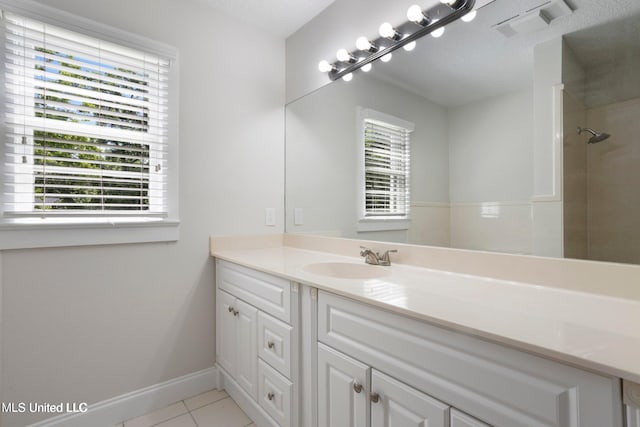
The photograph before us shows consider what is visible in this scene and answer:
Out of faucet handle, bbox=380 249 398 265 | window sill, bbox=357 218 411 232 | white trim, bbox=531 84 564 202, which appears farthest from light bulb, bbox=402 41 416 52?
faucet handle, bbox=380 249 398 265

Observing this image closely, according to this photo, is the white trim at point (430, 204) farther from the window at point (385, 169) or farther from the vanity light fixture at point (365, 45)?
the vanity light fixture at point (365, 45)

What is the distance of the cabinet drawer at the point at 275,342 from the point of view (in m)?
1.32

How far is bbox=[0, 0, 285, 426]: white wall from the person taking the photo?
1471mm

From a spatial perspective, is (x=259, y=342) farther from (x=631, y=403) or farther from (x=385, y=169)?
(x=631, y=403)

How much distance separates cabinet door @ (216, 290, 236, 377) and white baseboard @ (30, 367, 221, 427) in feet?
0.50

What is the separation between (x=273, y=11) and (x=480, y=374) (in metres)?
2.14

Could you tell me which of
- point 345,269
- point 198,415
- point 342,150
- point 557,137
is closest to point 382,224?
point 345,269

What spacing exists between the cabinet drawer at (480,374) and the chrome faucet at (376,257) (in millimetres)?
535

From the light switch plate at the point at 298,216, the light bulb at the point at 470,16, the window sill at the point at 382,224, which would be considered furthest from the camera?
the light switch plate at the point at 298,216

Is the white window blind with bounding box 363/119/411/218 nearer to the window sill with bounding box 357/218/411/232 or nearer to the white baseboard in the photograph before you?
the window sill with bounding box 357/218/411/232

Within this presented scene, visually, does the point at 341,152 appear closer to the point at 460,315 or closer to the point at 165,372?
the point at 460,315

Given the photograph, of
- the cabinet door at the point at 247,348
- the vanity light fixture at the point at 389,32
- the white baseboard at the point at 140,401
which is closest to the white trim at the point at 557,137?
the vanity light fixture at the point at 389,32

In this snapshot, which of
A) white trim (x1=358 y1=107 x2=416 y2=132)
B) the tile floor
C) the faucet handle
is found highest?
white trim (x1=358 y1=107 x2=416 y2=132)

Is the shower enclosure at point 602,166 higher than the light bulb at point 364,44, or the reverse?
the light bulb at point 364,44
